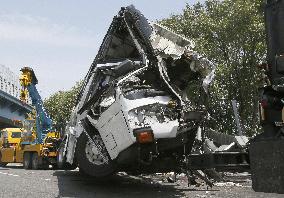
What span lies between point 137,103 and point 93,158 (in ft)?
4.80

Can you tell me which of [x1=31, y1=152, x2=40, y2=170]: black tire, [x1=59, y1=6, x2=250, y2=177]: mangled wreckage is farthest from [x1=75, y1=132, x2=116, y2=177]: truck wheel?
[x1=31, y1=152, x2=40, y2=170]: black tire

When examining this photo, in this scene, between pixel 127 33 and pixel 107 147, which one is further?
pixel 127 33

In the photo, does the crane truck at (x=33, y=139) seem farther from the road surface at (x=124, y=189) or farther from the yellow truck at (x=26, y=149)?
the road surface at (x=124, y=189)

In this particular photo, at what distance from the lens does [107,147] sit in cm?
765

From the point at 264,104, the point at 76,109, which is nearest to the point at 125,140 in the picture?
the point at 76,109

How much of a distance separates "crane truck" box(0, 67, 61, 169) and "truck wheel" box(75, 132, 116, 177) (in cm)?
840

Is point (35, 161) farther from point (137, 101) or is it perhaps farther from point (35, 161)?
point (137, 101)

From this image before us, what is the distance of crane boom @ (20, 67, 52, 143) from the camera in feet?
56.4

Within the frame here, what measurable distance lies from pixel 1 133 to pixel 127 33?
13.5m

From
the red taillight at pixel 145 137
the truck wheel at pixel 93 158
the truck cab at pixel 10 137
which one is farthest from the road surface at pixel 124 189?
the truck cab at pixel 10 137

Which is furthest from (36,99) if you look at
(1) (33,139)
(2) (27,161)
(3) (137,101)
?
(3) (137,101)

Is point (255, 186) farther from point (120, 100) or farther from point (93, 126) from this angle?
point (93, 126)

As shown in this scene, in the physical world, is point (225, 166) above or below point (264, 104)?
below

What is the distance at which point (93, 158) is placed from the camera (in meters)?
8.05
